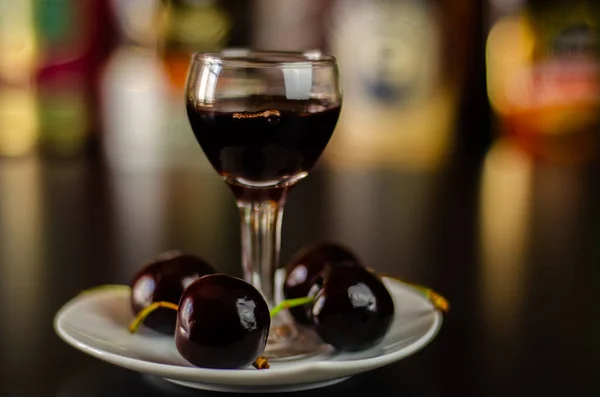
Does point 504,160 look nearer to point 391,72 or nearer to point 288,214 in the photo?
point 391,72

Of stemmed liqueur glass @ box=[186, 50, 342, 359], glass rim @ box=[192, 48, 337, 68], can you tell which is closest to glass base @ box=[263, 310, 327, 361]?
stemmed liqueur glass @ box=[186, 50, 342, 359]

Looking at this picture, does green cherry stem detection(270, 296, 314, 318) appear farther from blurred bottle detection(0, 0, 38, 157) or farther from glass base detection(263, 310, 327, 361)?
blurred bottle detection(0, 0, 38, 157)

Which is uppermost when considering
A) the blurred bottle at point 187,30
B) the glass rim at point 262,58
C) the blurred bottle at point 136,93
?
the glass rim at point 262,58

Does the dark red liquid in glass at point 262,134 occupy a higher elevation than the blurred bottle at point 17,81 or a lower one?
higher

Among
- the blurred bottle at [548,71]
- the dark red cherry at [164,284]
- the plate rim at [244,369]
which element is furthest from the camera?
the blurred bottle at [548,71]

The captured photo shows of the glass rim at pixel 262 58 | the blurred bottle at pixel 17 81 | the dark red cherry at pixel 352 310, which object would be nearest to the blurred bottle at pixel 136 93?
the blurred bottle at pixel 17 81

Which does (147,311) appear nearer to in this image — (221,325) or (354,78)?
(221,325)

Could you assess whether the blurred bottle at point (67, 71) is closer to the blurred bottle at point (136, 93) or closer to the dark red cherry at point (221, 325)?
the blurred bottle at point (136, 93)
